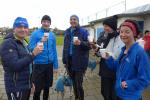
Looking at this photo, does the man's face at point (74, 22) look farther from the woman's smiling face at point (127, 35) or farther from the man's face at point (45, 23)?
the woman's smiling face at point (127, 35)

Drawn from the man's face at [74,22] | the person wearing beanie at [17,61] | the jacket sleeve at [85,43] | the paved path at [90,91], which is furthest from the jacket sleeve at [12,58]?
the paved path at [90,91]

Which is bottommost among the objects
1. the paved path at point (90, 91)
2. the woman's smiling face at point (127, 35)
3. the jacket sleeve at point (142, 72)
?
the paved path at point (90, 91)

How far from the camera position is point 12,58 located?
135 inches

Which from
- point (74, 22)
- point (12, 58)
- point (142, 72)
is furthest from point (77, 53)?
point (142, 72)

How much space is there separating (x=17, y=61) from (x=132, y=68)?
1449 mm

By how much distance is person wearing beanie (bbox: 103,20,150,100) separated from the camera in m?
2.98

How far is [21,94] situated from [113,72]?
5.48 feet

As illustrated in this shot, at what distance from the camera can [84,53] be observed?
5.62 meters

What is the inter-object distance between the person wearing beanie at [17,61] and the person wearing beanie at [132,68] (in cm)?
117

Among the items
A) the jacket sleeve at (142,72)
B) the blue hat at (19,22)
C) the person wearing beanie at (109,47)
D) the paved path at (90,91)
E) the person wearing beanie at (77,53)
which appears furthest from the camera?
the paved path at (90,91)

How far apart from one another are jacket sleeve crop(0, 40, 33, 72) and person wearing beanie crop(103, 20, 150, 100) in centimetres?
124

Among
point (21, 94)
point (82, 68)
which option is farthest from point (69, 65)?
point (21, 94)

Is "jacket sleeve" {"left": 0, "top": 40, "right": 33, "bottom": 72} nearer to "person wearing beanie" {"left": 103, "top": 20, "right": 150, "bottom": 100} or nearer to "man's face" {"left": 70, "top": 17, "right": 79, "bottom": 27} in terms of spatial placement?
"person wearing beanie" {"left": 103, "top": 20, "right": 150, "bottom": 100}

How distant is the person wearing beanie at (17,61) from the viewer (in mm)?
3449
